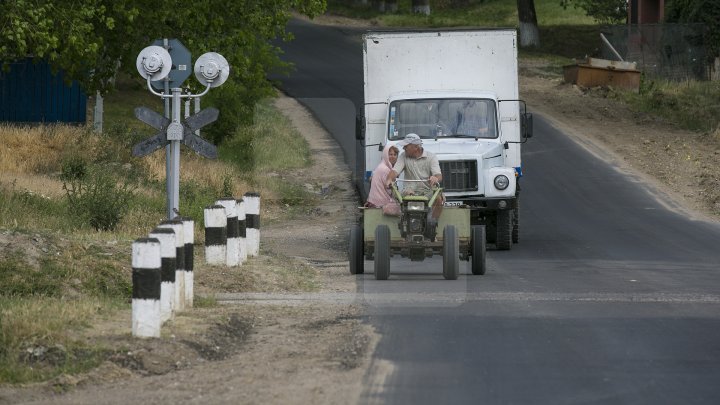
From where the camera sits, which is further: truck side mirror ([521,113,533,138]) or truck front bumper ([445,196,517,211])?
truck side mirror ([521,113,533,138])

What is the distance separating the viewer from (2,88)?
3778 cm

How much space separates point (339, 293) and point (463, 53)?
872 cm

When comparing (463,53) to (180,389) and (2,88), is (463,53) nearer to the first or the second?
(180,389)

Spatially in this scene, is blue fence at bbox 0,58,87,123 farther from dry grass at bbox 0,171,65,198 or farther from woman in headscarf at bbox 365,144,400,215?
woman in headscarf at bbox 365,144,400,215

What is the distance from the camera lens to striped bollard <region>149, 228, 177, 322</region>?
11.7 metres

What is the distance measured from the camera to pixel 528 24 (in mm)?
61812

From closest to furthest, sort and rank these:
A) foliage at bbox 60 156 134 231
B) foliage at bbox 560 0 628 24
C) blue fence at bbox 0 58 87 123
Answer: foliage at bbox 60 156 134 231 < blue fence at bbox 0 58 87 123 < foliage at bbox 560 0 628 24

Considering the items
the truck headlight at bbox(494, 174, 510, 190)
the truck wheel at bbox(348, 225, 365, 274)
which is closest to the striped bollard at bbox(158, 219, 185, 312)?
the truck wheel at bbox(348, 225, 365, 274)

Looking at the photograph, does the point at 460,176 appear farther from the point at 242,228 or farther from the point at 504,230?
the point at 242,228

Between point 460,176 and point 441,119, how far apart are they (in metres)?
1.06

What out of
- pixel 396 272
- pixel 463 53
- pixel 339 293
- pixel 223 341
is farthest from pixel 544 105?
pixel 223 341

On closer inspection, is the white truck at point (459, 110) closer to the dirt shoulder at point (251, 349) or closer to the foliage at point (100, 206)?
the dirt shoulder at point (251, 349)

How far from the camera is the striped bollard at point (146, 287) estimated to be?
10.8 meters

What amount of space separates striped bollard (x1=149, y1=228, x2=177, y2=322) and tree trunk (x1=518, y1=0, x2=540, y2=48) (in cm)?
5000
